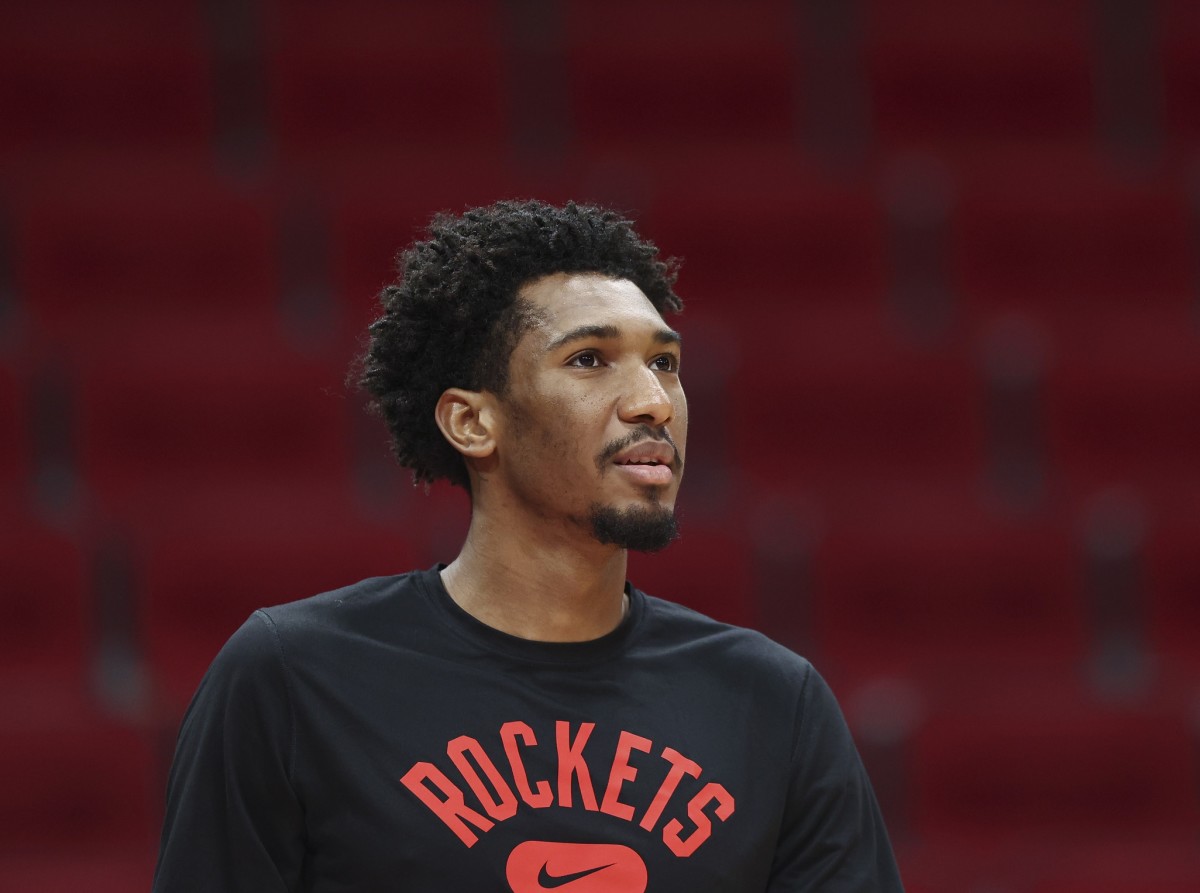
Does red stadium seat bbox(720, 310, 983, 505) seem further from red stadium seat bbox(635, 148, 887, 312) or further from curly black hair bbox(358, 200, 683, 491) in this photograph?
curly black hair bbox(358, 200, 683, 491)

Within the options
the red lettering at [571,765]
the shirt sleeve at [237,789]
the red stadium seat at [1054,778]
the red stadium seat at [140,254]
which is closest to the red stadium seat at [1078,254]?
the red stadium seat at [1054,778]

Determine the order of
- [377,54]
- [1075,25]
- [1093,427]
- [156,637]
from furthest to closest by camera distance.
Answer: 1. [1075,25]
2. [377,54]
3. [1093,427]
4. [156,637]

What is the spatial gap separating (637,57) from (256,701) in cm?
269

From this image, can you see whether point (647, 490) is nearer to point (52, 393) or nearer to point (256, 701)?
point (256, 701)

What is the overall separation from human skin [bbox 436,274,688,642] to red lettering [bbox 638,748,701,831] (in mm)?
128

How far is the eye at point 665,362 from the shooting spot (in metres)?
1.30

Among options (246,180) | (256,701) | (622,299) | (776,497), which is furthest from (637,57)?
(256,701)

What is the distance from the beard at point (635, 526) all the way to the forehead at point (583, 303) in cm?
15

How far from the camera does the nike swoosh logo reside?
113cm

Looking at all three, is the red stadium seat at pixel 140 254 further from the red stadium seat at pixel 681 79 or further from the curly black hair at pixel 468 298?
the curly black hair at pixel 468 298

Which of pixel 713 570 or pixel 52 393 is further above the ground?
pixel 52 393

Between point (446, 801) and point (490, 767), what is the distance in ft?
0.14

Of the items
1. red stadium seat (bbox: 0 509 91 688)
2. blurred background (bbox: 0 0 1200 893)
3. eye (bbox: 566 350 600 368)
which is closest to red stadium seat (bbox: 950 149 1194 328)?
blurred background (bbox: 0 0 1200 893)

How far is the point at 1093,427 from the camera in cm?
314
